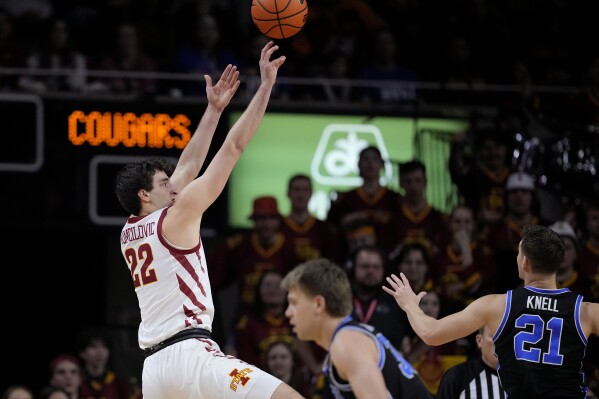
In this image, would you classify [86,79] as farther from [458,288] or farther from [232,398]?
[232,398]

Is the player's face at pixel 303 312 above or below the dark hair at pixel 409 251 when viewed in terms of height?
below

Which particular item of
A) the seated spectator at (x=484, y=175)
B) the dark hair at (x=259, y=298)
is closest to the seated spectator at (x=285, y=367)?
the dark hair at (x=259, y=298)

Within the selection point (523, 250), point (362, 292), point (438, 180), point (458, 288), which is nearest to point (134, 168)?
point (523, 250)

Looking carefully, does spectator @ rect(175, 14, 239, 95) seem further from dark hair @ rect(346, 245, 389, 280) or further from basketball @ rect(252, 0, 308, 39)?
basketball @ rect(252, 0, 308, 39)

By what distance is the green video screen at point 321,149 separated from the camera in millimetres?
12727

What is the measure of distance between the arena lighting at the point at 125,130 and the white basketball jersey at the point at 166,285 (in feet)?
15.9

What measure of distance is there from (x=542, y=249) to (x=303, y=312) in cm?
137

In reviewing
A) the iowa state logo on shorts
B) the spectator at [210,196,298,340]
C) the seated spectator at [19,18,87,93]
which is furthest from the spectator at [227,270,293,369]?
the iowa state logo on shorts

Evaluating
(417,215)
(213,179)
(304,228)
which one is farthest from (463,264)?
(213,179)

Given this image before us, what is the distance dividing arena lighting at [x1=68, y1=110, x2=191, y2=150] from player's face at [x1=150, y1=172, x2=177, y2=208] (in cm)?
460

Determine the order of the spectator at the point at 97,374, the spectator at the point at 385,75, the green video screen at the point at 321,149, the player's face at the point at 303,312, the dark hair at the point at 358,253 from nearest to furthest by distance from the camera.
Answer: the player's face at the point at 303,312 → the dark hair at the point at 358,253 → the spectator at the point at 97,374 → the green video screen at the point at 321,149 → the spectator at the point at 385,75

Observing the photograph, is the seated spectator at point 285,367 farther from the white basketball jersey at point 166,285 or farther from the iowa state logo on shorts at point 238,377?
the iowa state logo on shorts at point 238,377

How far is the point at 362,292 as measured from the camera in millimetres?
10164

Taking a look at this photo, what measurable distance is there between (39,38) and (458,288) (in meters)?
5.26
